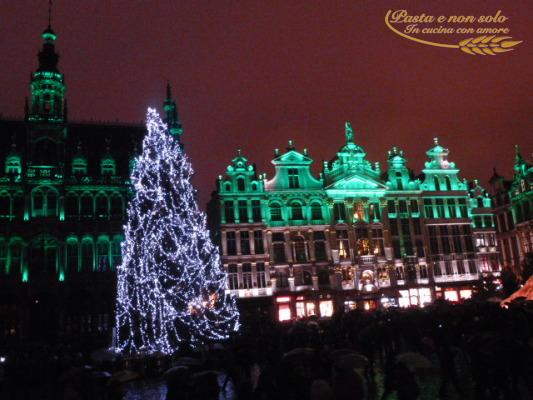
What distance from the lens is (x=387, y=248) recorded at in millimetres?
52312

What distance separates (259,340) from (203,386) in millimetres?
11083

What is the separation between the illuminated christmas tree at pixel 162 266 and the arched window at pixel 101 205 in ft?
46.6

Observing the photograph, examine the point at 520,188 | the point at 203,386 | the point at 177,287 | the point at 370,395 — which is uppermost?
the point at 520,188

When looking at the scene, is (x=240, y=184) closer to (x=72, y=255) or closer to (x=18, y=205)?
(x=72, y=255)

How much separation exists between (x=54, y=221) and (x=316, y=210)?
24.3 meters

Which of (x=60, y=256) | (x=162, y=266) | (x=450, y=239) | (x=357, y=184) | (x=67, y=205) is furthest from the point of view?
(x=450, y=239)

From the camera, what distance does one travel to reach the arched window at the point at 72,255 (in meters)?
42.2

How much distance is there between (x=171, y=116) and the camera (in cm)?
4912

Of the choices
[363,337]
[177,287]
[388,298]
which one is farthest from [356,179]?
[363,337]

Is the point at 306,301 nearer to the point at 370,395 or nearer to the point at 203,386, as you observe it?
the point at 370,395

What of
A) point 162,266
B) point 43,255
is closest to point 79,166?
point 43,255

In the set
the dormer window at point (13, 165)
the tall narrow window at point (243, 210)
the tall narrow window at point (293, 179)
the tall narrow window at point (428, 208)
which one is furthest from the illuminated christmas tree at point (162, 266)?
the tall narrow window at point (428, 208)

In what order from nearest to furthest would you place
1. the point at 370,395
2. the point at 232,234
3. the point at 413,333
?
the point at 370,395, the point at 413,333, the point at 232,234

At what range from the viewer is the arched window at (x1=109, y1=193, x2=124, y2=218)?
1750 inches
